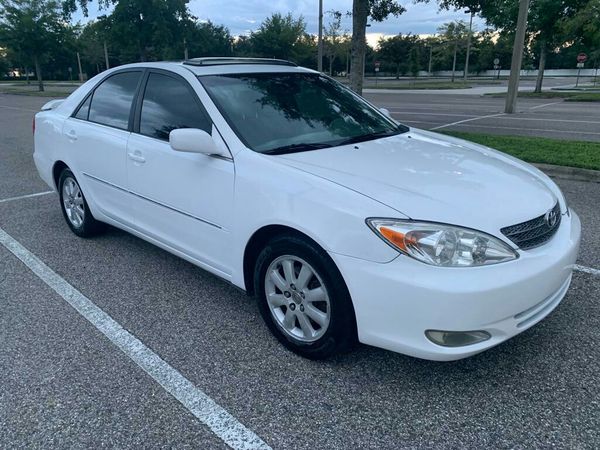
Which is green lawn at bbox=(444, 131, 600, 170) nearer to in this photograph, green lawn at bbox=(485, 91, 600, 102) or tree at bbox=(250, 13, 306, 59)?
green lawn at bbox=(485, 91, 600, 102)

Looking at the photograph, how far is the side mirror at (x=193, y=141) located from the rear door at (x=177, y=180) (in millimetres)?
112

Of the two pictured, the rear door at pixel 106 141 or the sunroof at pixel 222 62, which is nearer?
the sunroof at pixel 222 62

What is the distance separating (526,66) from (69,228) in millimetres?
73368

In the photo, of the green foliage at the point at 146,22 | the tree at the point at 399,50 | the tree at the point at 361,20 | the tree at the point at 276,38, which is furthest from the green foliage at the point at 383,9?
the tree at the point at 399,50

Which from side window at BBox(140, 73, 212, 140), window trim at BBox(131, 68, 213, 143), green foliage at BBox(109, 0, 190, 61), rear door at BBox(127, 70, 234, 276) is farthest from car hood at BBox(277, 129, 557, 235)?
green foliage at BBox(109, 0, 190, 61)

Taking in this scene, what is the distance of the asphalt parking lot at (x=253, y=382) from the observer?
2.25m

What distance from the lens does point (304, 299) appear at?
2.69 m

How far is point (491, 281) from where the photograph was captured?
7.32 ft

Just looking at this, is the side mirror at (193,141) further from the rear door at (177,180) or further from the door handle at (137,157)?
the door handle at (137,157)

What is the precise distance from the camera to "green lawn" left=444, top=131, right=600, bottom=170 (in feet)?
23.4

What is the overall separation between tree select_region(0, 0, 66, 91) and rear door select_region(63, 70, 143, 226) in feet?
120

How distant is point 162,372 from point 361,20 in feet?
Result: 28.8

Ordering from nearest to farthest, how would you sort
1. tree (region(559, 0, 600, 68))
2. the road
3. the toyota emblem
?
the toyota emblem, the road, tree (region(559, 0, 600, 68))

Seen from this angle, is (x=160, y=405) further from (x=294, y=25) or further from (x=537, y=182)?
(x=294, y=25)
